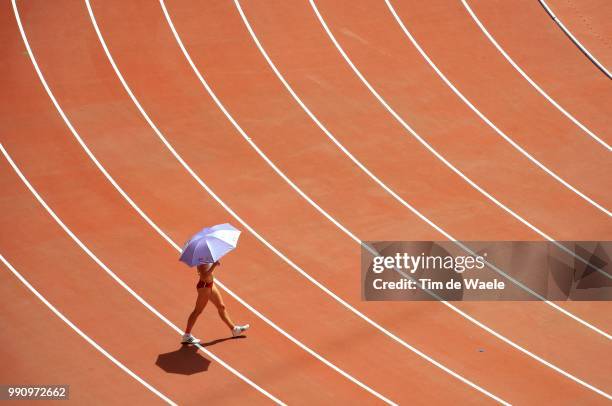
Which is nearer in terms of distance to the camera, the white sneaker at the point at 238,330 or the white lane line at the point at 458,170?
the white sneaker at the point at 238,330

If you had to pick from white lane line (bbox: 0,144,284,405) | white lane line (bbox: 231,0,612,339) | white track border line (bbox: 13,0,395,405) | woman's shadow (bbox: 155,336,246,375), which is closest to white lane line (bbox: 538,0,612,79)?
white lane line (bbox: 231,0,612,339)

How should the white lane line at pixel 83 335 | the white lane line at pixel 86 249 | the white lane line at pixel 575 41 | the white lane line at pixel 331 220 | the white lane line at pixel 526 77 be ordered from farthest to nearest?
the white lane line at pixel 575 41 → the white lane line at pixel 526 77 → the white lane line at pixel 331 220 → the white lane line at pixel 86 249 → the white lane line at pixel 83 335

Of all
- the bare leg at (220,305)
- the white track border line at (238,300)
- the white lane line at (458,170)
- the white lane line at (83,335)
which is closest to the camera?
the white lane line at (83,335)

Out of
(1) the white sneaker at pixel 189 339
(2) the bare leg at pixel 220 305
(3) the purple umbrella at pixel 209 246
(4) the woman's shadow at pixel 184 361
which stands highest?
(3) the purple umbrella at pixel 209 246

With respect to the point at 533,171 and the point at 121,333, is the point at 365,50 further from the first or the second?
the point at 121,333

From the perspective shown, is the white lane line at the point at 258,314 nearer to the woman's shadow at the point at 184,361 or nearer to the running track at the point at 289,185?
the running track at the point at 289,185

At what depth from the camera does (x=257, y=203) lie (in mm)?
15336

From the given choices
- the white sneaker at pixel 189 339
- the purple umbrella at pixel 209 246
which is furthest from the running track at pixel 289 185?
the purple umbrella at pixel 209 246

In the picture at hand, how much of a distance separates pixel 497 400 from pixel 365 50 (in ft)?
28.2

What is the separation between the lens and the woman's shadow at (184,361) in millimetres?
12203

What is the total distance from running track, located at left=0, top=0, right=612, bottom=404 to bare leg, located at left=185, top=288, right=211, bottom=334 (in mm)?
363

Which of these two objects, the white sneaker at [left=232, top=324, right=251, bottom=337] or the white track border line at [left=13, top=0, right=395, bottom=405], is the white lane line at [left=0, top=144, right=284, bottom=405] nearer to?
the white track border line at [left=13, top=0, right=395, bottom=405]

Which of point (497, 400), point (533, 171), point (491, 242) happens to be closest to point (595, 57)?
point (533, 171)

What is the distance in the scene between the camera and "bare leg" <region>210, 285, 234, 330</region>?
12453 millimetres
